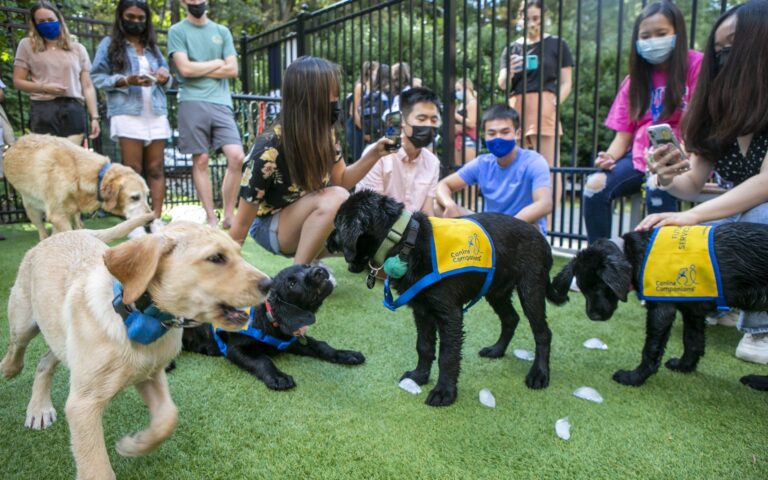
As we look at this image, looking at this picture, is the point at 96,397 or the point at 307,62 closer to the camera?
the point at 96,397

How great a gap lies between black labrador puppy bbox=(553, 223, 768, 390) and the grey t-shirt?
443cm

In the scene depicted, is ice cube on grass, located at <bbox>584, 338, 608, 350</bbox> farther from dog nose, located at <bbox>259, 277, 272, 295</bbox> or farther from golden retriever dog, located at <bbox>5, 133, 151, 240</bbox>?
golden retriever dog, located at <bbox>5, 133, 151, 240</bbox>

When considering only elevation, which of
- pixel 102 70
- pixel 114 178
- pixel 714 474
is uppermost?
pixel 102 70

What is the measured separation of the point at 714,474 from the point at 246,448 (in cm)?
174

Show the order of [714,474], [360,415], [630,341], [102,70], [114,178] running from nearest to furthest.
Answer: [714,474] < [360,415] < [630,341] < [114,178] < [102,70]

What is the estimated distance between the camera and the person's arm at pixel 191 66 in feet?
17.7

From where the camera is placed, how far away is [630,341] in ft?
10.5

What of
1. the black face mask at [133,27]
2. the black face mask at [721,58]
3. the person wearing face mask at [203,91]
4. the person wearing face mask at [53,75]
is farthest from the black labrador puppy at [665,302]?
the person wearing face mask at [53,75]

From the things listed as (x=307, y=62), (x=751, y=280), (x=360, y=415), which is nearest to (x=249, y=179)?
(x=307, y=62)

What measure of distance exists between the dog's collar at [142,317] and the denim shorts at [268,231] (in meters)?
2.25

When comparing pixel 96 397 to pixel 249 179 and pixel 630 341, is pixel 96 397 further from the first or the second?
pixel 630 341

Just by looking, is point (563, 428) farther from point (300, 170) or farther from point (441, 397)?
point (300, 170)

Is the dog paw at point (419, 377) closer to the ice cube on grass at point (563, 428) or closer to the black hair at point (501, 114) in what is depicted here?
the ice cube on grass at point (563, 428)

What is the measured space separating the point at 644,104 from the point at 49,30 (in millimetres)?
5842
